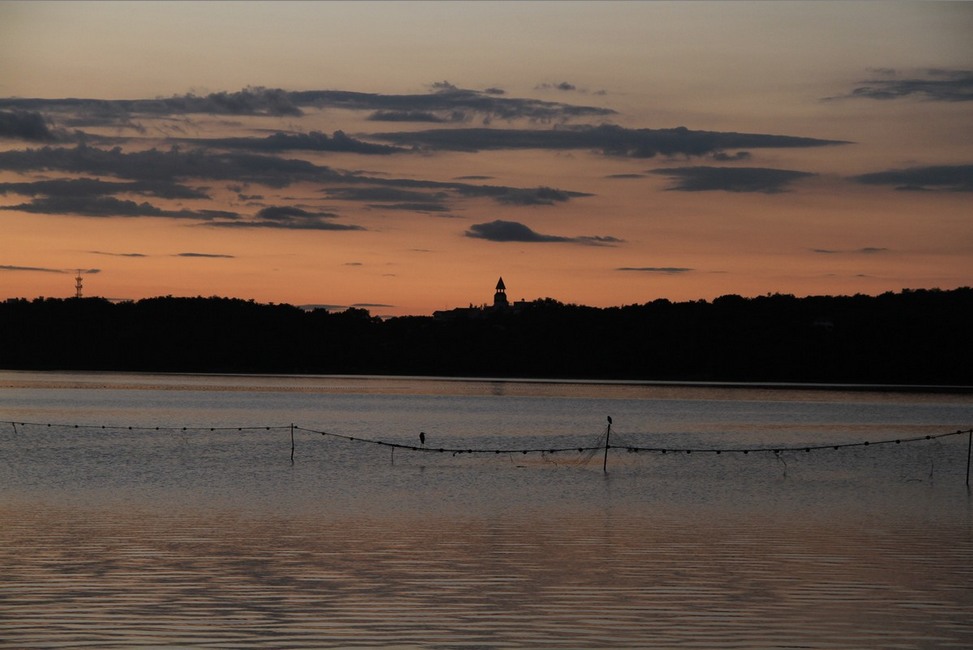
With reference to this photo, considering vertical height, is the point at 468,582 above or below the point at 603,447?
below

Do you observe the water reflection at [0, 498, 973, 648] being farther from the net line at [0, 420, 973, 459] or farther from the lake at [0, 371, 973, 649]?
the net line at [0, 420, 973, 459]

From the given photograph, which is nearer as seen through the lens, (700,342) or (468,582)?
(468,582)

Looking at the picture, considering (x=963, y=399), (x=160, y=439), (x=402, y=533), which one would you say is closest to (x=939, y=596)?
(x=402, y=533)

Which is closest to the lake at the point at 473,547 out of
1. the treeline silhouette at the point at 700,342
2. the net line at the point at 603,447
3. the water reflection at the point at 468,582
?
the water reflection at the point at 468,582

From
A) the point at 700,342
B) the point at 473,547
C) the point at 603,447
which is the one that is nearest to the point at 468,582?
the point at 473,547

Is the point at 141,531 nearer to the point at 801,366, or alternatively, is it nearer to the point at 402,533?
the point at 402,533

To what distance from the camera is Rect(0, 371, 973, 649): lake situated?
15.8 metres

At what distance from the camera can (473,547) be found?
75.0 ft

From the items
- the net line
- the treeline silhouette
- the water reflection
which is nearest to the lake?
the water reflection

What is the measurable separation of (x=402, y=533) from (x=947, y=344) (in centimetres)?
14314

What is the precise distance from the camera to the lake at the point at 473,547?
51.9 ft

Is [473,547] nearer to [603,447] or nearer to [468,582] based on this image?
[468,582]

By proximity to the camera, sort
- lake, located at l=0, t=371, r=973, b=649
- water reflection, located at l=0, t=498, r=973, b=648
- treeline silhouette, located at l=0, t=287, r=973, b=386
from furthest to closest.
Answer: treeline silhouette, located at l=0, t=287, r=973, b=386 < lake, located at l=0, t=371, r=973, b=649 < water reflection, located at l=0, t=498, r=973, b=648

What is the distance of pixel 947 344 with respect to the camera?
154m
